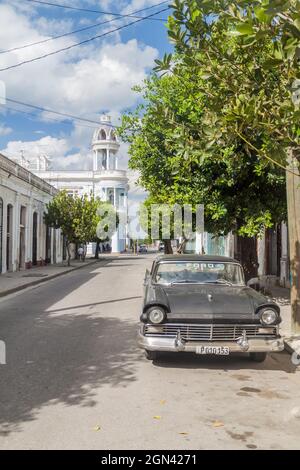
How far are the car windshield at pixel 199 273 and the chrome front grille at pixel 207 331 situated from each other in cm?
154

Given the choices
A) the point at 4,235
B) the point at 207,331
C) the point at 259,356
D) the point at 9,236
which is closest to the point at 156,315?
the point at 207,331

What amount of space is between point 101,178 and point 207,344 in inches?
2929

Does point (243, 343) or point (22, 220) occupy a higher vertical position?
point (22, 220)

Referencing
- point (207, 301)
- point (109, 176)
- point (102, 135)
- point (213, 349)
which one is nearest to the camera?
point (213, 349)

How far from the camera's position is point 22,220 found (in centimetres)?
3158

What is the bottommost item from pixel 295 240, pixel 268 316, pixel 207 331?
pixel 207 331

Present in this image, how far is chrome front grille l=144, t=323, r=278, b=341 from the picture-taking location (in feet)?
21.5

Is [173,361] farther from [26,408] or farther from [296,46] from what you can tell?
[296,46]

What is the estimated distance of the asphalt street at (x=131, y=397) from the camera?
14.2 ft

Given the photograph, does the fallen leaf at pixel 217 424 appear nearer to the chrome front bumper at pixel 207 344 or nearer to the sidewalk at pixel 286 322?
the chrome front bumper at pixel 207 344

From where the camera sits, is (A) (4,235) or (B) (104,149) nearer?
(A) (4,235)

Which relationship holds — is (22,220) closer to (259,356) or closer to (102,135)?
(259,356)

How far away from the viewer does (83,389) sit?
227 inches

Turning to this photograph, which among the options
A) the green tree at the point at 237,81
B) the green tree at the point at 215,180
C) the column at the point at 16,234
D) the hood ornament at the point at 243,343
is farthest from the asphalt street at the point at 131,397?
the column at the point at 16,234
